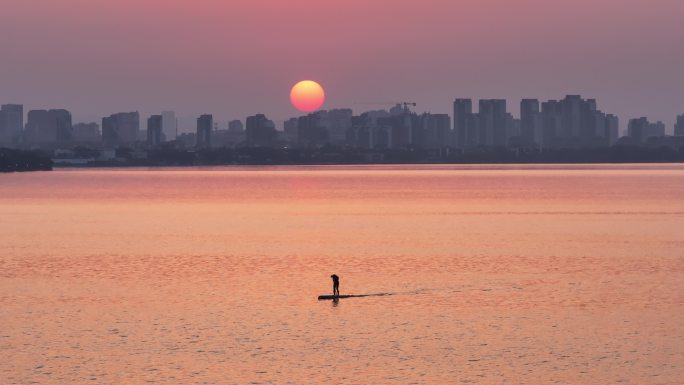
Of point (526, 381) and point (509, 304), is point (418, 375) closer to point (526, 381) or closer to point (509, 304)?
point (526, 381)

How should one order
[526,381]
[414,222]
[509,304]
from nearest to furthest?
[526,381], [509,304], [414,222]

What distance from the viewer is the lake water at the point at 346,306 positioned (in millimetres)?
35656

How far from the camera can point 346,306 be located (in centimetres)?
4850

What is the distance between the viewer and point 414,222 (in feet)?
356

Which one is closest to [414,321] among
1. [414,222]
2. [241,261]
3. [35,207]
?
[241,261]

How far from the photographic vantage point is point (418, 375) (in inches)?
1359

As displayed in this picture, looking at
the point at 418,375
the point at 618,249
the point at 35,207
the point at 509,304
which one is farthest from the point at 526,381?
the point at 35,207

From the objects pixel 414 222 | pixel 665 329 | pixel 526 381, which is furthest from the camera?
pixel 414 222

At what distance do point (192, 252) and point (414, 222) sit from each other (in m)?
37.3

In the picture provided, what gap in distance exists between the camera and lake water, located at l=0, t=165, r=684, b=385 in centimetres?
3566

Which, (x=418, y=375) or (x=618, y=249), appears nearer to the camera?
(x=418, y=375)

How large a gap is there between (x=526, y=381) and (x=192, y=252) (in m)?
45.2

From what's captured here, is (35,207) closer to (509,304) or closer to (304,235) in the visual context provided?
(304,235)

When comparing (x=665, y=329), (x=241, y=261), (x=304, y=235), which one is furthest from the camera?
(x=304, y=235)
